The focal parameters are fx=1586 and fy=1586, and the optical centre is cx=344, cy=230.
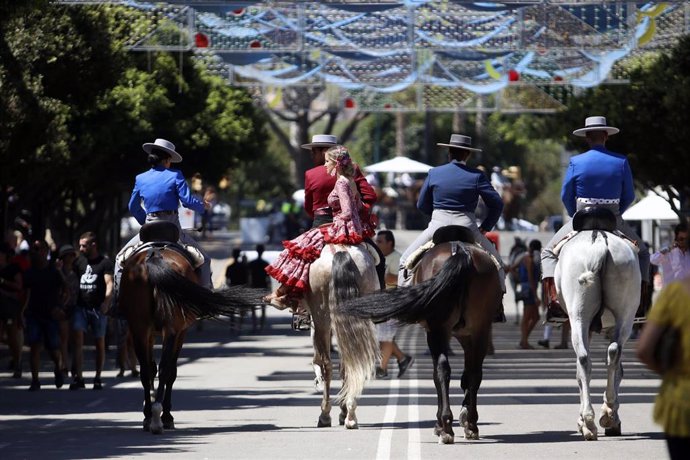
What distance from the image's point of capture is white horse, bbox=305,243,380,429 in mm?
14320

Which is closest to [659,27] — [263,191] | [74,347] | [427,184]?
[74,347]

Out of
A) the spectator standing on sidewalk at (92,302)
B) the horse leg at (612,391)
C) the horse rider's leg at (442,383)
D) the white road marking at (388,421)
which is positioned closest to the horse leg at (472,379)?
the horse rider's leg at (442,383)

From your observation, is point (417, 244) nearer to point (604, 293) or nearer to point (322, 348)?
point (322, 348)

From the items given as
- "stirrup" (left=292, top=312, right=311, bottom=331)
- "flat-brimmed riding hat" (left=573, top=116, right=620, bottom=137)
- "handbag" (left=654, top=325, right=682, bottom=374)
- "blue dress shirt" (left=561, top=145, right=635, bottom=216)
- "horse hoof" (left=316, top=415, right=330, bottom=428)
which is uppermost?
"handbag" (left=654, top=325, right=682, bottom=374)

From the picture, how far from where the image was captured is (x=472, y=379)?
13859 millimetres

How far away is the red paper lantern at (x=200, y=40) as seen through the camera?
87.2 feet

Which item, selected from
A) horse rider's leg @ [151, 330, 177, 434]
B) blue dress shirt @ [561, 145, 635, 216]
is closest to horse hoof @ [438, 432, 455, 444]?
blue dress shirt @ [561, 145, 635, 216]

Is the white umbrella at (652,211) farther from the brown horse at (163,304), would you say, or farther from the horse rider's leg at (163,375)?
the horse rider's leg at (163,375)

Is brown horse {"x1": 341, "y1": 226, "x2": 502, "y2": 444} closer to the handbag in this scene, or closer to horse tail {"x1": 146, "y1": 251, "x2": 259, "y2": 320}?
horse tail {"x1": 146, "y1": 251, "x2": 259, "y2": 320}

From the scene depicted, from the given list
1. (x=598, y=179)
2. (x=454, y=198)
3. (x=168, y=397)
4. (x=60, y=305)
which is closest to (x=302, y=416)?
(x=168, y=397)

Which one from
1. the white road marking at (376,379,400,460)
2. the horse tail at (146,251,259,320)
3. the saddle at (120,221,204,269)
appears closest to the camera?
the white road marking at (376,379,400,460)

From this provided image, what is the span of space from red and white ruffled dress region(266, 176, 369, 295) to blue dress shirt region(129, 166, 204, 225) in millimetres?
1050

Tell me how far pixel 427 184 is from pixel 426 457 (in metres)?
3.15

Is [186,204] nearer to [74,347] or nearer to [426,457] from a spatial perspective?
[426,457]
